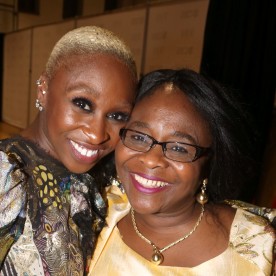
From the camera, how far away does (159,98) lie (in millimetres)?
1332

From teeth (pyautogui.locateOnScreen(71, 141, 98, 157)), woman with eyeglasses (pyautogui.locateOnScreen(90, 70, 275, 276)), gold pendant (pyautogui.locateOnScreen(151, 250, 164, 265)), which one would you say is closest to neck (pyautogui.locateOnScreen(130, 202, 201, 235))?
woman with eyeglasses (pyautogui.locateOnScreen(90, 70, 275, 276))

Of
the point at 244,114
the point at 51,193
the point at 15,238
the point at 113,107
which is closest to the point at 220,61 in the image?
the point at 244,114

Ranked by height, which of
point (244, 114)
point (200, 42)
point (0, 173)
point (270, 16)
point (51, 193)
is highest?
point (270, 16)

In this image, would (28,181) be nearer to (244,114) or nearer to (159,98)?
(159,98)

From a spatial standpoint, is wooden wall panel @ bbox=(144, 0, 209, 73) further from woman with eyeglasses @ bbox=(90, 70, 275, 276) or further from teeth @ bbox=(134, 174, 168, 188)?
teeth @ bbox=(134, 174, 168, 188)

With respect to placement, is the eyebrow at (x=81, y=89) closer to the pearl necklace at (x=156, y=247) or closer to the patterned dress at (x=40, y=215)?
the patterned dress at (x=40, y=215)

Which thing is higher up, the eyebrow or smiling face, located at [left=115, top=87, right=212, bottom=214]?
the eyebrow

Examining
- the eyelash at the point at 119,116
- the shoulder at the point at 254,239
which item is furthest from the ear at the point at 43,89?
the shoulder at the point at 254,239

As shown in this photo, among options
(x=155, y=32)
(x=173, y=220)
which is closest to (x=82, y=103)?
(x=173, y=220)

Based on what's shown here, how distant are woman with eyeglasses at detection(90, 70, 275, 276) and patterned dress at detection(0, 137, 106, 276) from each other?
194 mm

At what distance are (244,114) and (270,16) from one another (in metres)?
1.68

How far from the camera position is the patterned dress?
0.99 m

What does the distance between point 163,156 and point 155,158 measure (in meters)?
0.03

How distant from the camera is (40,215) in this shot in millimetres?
1093
